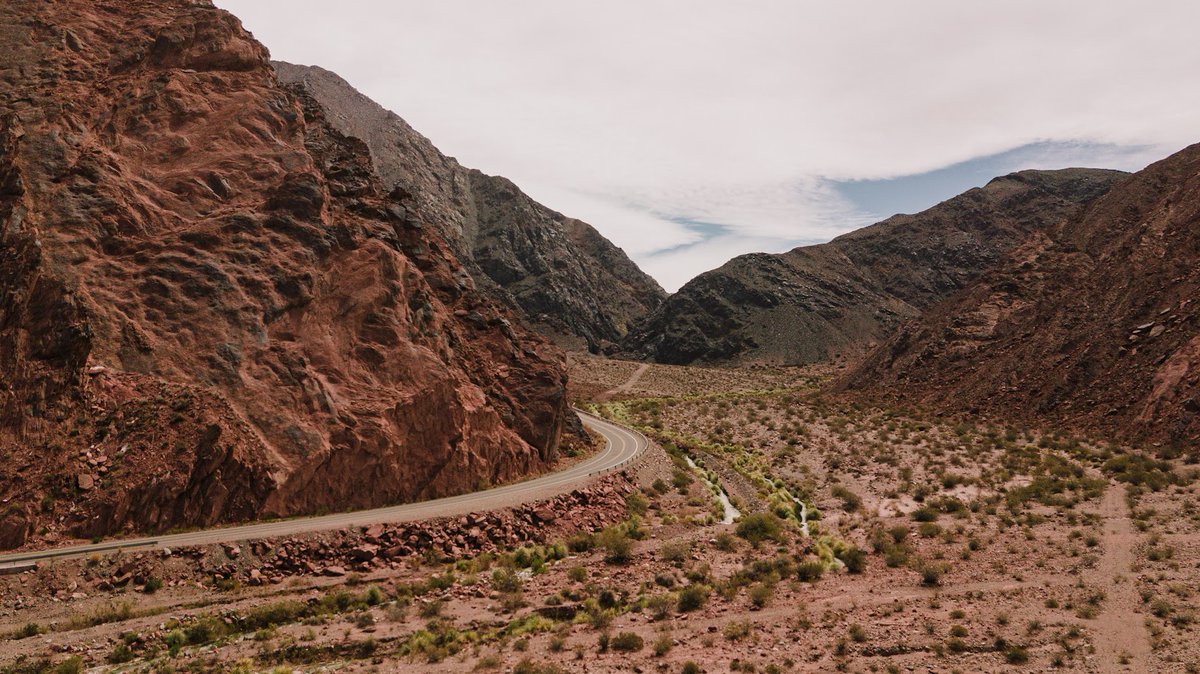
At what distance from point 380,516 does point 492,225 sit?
437 feet

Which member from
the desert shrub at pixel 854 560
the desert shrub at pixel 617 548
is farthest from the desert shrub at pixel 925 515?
the desert shrub at pixel 617 548

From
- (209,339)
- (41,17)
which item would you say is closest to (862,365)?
(209,339)

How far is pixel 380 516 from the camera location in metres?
25.5

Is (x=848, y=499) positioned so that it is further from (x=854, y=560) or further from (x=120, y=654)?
(x=120, y=654)

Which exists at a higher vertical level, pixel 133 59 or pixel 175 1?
pixel 175 1

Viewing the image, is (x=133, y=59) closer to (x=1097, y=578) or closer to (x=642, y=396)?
(x=1097, y=578)

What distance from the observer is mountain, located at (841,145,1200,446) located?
1597 inches

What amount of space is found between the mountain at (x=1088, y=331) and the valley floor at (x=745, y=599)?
31.9 feet

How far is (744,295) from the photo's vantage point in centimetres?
13475

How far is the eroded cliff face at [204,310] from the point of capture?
870 inches

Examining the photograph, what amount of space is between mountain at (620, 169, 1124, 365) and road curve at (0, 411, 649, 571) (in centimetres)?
8753

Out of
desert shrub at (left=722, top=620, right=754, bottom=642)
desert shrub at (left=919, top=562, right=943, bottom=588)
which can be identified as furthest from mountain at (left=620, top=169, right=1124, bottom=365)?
desert shrub at (left=722, top=620, right=754, bottom=642)

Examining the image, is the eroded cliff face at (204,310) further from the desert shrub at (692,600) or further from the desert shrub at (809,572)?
the desert shrub at (809,572)

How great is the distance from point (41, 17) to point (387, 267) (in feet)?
70.6
